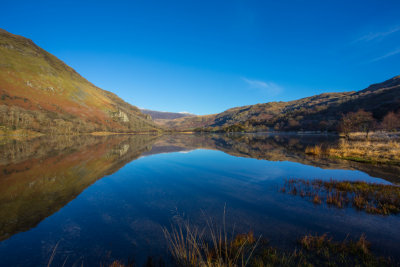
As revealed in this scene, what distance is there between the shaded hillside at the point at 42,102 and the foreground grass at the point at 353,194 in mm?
124084

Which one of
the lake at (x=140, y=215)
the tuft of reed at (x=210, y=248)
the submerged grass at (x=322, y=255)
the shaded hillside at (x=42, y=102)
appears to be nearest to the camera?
the tuft of reed at (x=210, y=248)

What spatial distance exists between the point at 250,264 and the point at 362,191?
10135mm

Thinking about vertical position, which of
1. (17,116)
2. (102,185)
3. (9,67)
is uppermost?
(9,67)

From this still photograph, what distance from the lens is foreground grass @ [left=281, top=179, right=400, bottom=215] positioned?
8609mm

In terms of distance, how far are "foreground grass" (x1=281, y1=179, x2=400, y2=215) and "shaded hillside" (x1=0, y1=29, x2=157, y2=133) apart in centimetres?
12408

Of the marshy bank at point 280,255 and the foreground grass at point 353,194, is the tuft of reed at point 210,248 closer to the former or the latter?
the marshy bank at point 280,255

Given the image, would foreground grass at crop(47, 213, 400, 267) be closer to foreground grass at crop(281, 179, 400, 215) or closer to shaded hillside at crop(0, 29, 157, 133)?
foreground grass at crop(281, 179, 400, 215)

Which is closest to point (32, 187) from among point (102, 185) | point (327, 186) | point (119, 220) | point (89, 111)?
point (102, 185)

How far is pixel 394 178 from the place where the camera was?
44.8 feet

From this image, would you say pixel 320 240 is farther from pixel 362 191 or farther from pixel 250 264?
pixel 362 191

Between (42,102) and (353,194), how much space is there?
179 metres

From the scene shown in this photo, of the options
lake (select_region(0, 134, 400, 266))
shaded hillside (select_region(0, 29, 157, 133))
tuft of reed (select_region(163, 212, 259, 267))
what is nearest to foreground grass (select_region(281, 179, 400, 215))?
lake (select_region(0, 134, 400, 266))

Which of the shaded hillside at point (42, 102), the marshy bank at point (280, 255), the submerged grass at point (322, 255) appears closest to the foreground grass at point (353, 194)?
the marshy bank at point (280, 255)

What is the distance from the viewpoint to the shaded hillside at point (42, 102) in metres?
104
